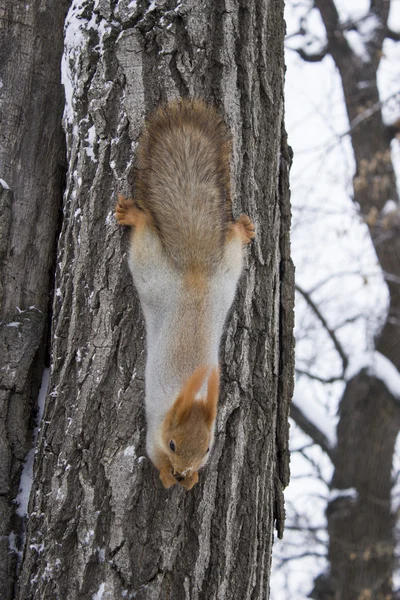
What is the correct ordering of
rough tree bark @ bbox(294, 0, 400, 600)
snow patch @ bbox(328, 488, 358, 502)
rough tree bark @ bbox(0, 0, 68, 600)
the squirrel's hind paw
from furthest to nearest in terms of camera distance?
snow patch @ bbox(328, 488, 358, 502), rough tree bark @ bbox(294, 0, 400, 600), rough tree bark @ bbox(0, 0, 68, 600), the squirrel's hind paw

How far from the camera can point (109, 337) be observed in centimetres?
172

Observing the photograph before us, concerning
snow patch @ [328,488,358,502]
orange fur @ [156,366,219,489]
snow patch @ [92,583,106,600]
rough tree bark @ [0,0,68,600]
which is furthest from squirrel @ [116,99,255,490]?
snow patch @ [328,488,358,502]

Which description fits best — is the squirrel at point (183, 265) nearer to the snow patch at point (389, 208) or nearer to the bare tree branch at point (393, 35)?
the snow patch at point (389, 208)

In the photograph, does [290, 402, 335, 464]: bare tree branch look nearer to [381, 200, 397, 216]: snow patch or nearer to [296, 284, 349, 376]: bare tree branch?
[296, 284, 349, 376]: bare tree branch

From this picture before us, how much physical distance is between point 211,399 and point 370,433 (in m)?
5.37

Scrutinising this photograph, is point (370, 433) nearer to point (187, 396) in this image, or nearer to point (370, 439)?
point (370, 439)

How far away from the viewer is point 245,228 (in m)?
1.85

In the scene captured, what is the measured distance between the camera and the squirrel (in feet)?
5.19

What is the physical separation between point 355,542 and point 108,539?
5370 mm

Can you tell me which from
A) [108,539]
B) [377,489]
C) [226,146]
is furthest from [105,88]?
[377,489]

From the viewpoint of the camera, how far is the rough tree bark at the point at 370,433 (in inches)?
248

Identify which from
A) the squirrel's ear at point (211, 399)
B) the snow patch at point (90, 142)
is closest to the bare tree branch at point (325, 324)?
the snow patch at point (90, 142)

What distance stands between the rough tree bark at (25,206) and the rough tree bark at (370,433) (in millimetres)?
4992

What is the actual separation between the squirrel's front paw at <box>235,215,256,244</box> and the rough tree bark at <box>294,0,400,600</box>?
490 centimetres
